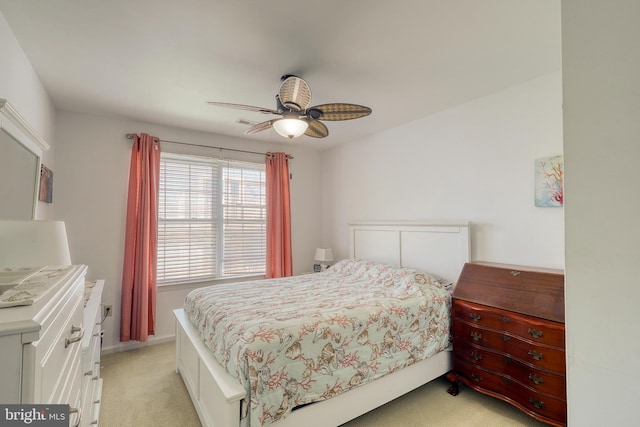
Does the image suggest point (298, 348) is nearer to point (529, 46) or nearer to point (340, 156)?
point (529, 46)

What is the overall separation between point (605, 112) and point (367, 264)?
113 inches

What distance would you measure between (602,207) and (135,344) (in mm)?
4094

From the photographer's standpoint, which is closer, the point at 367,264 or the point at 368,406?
the point at 368,406

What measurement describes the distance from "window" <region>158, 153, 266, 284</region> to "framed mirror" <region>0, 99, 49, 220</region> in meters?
1.85

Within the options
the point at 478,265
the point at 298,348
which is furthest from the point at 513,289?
the point at 298,348

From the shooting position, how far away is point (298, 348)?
170cm

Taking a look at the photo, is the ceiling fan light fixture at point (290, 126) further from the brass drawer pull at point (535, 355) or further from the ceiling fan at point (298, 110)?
the brass drawer pull at point (535, 355)

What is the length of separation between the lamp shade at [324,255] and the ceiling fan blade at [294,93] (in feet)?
8.38

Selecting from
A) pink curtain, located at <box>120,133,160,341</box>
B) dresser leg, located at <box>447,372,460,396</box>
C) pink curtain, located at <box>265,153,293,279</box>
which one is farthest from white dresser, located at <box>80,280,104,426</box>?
dresser leg, located at <box>447,372,460,396</box>

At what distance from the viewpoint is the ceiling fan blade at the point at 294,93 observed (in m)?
1.97

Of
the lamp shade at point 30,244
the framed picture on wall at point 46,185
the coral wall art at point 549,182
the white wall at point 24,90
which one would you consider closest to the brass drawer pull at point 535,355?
the coral wall art at point 549,182

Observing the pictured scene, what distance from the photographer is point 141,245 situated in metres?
3.24

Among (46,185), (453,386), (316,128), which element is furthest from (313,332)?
(46,185)

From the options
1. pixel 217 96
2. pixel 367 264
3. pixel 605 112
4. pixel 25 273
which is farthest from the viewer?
pixel 367 264
